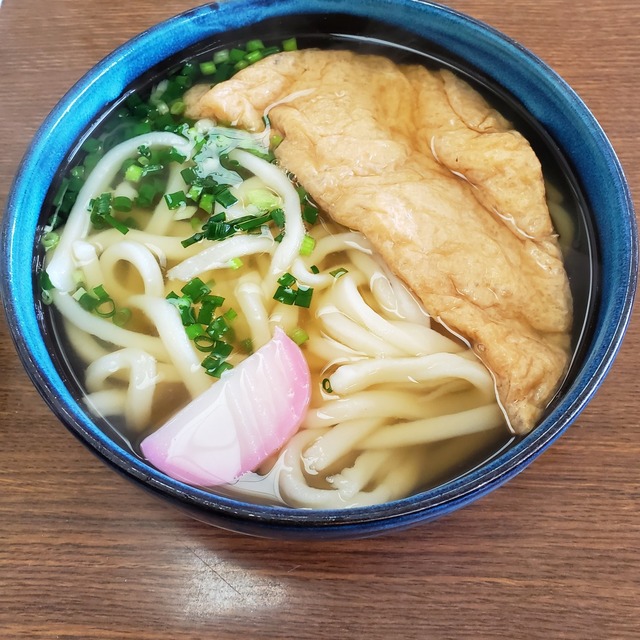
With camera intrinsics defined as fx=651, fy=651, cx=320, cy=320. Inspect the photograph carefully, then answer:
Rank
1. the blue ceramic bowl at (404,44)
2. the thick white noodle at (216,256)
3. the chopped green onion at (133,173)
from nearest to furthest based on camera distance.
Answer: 1. the blue ceramic bowl at (404,44)
2. the thick white noodle at (216,256)
3. the chopped green onion at (133,173)

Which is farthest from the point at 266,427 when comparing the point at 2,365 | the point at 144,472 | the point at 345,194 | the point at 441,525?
the point at 2,365

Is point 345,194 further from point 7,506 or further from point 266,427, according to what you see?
point 7,506

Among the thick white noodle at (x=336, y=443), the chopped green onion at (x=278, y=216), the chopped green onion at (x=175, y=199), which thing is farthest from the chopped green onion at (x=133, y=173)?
the thick white noodle at (x=336, y=443)

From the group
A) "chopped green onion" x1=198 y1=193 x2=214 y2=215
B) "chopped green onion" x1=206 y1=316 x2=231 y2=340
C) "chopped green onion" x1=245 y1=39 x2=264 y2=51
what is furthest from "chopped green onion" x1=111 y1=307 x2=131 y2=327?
"chopped green onion" x1=245 y1=39 x2=264 y2=51

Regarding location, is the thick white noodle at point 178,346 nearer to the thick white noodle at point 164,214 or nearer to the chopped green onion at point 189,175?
the thick white noodle at point 164,214

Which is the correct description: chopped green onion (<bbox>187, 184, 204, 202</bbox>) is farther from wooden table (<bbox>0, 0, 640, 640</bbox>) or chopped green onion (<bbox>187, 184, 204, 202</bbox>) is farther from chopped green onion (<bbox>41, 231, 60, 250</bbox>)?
wooden table (<bbox>0, 0, 640, 640</bbox>)

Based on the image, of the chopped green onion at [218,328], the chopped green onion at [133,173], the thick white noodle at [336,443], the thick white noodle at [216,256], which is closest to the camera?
the thick white noodle at [336,443]

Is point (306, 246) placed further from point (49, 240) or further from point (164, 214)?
point (49, 240)
